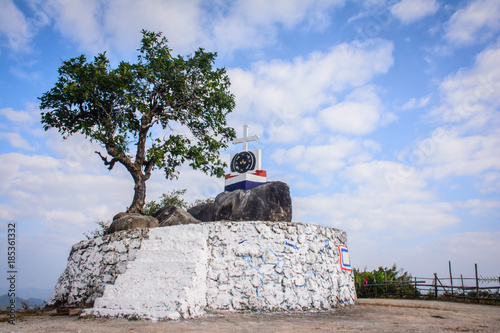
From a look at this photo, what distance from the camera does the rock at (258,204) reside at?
11.1 metres

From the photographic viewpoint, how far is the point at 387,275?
736 inches

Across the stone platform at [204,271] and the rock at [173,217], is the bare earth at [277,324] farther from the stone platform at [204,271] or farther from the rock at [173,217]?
the rock at [173,217]

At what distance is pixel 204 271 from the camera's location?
8633mm

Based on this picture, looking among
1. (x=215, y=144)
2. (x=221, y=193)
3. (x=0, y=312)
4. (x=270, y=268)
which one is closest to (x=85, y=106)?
(x=215, y=144)

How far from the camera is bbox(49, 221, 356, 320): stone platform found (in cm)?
788

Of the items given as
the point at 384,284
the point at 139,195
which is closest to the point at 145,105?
the point at 139,195

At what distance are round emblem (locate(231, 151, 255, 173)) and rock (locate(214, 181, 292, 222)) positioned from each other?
3.22 feet

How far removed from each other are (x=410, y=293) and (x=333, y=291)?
9118 mm

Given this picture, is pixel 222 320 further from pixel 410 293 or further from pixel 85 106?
pixel 410 293

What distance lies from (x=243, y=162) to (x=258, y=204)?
2.16m

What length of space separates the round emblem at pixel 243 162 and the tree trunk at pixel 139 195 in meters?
3.55

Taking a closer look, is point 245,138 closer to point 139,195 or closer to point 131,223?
point 139,195

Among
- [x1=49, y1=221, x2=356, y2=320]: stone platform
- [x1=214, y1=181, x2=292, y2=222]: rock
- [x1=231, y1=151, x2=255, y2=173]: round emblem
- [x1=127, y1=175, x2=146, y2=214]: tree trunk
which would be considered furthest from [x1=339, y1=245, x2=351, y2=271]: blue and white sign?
[x1=127, y1=175, x2=146, y2=214]: tree trunk

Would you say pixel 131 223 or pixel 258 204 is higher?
pixel 258 204
